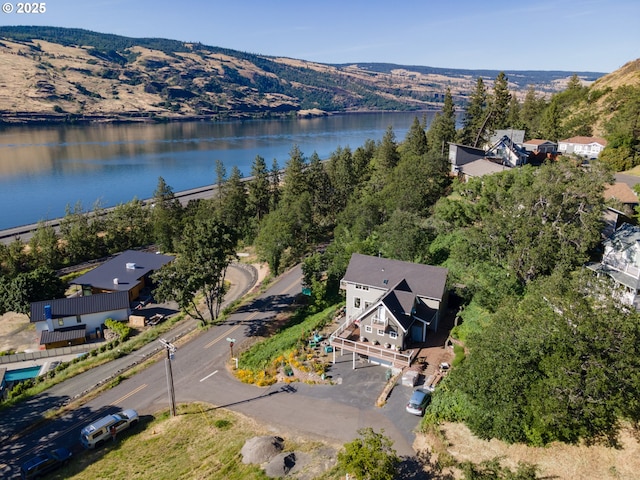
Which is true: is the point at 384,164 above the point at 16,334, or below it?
above

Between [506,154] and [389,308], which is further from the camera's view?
[506,154]

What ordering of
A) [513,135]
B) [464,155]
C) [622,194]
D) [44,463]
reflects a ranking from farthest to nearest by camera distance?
[513,135], [464,155], [622,194], [44,463]

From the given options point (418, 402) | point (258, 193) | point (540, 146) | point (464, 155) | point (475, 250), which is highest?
point (540, 146)

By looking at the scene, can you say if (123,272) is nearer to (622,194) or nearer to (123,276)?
(123,276)

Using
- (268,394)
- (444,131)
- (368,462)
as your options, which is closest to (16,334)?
(268,394)

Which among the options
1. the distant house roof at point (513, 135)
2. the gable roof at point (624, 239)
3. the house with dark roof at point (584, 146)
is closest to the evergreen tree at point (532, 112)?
the house with dark roof at point (584, 146)

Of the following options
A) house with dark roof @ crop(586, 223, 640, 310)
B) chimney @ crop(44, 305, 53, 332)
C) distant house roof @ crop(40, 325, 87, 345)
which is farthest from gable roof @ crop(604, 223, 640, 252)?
chimney @ crop(44, 305, 53, 332)

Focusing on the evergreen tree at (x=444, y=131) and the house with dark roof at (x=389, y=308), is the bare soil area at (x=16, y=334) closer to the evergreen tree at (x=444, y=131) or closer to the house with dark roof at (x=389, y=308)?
the house with dark roof at (x=389, y=308)

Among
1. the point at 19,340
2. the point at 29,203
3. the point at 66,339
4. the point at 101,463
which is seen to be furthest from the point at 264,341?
the point at 29,203
